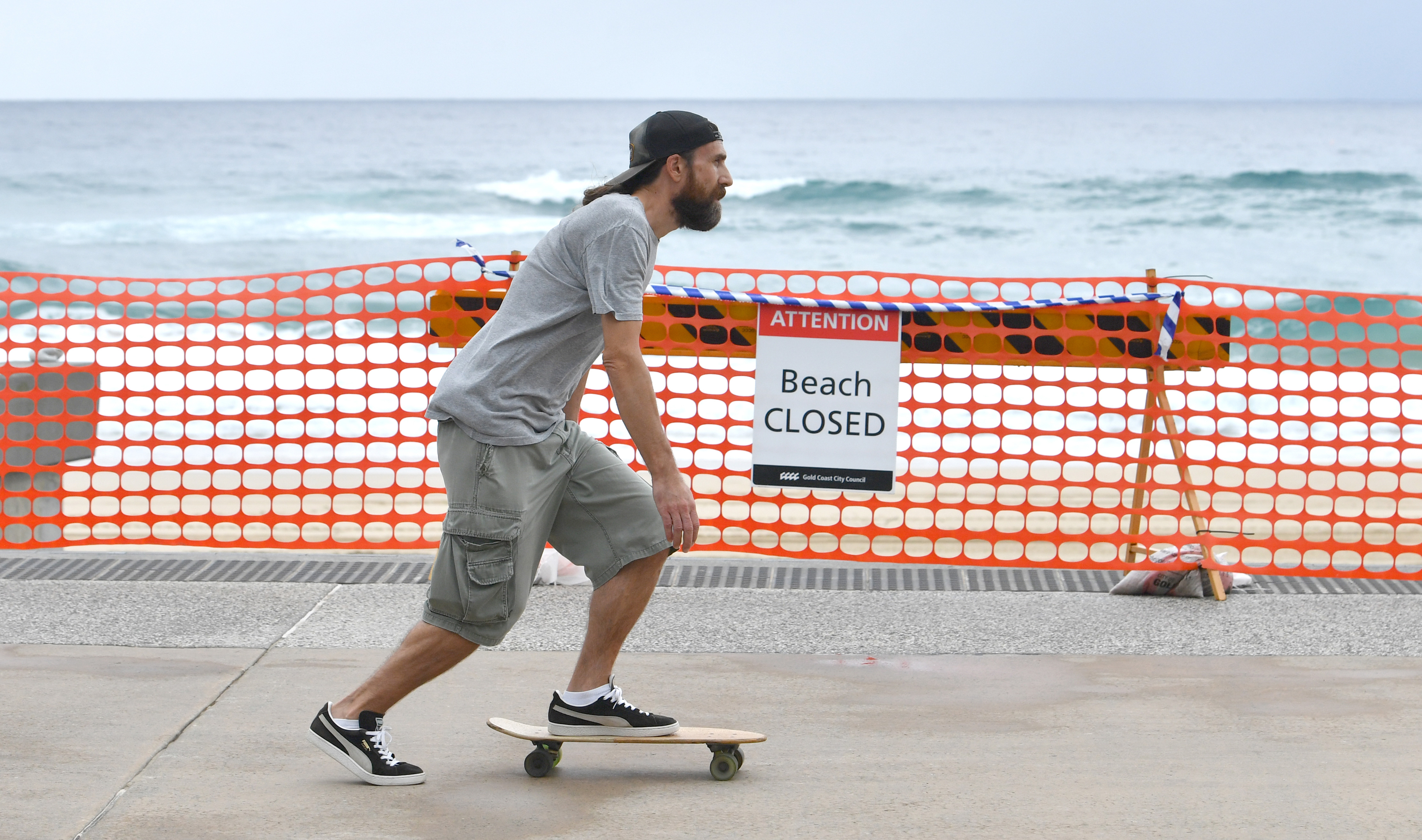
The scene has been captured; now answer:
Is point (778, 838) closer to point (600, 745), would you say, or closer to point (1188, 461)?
point (600, 745)

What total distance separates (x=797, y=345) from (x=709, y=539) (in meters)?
2.19

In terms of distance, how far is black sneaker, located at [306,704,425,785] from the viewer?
367 cm

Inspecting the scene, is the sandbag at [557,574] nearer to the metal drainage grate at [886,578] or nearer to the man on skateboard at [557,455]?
the metal drainage grate at [886,578]

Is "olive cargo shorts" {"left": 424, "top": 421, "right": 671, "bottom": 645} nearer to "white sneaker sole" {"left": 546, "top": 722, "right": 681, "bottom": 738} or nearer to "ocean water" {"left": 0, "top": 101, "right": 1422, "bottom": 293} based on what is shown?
"white sneaker sole" {"left": 546, "top": 722, "right": 681, "bottom": 738}

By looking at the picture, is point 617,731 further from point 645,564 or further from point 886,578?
point 886,578

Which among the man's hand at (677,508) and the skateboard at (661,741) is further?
the skateboard at (661,741)

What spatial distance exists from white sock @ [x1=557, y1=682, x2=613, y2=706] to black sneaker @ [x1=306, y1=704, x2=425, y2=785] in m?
0.48

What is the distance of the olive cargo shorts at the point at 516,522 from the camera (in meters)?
3.58

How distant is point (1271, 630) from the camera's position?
534 cm

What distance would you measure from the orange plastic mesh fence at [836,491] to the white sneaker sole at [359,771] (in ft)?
6.77

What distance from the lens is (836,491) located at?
6.10m

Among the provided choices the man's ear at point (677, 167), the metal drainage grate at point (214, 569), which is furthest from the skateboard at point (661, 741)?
the metal drainage grate at point (214, 569)

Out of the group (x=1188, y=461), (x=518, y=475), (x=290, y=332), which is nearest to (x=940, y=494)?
(x=1188, y=461)

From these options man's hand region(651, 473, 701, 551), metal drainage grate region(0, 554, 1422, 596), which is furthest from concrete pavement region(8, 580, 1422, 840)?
man's hand region(651, 473, 701, 551)
